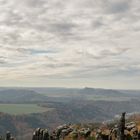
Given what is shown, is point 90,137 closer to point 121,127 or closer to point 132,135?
point 132,135

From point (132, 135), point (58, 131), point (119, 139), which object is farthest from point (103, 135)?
point (58, 131)

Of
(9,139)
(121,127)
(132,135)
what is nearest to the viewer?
(121,127)

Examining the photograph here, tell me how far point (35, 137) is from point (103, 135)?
34624 millimetres

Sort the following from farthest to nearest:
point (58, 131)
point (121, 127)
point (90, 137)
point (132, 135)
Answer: point (58, 131) → point (90, 137) → point (132, 135) → point (121, 127)

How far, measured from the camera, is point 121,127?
284ft

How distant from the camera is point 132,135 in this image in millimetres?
106375

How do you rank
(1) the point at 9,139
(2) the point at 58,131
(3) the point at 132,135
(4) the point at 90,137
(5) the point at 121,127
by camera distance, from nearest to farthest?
(5) the point at 121,127
(3) the point at 132,135
(4) the point at 90,137
(2) the point at 58,131
(1) the point at 9,139

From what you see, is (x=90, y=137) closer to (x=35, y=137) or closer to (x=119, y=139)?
(x=35, y=137)

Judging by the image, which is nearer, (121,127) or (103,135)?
(121,127)

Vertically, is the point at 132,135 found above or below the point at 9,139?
above

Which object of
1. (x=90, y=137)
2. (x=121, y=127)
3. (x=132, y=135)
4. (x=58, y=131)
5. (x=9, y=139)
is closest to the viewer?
(x=121, y=127)

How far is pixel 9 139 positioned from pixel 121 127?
8004 cm

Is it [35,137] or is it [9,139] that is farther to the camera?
[9,139]

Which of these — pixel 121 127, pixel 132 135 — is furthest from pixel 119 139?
pixel 132 135
